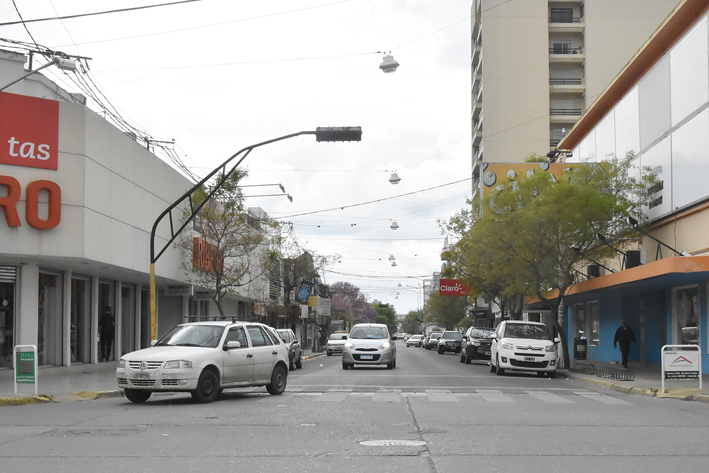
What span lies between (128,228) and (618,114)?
20.9m

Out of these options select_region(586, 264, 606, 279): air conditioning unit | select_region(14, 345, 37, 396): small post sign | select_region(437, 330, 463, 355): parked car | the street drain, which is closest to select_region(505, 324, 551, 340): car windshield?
select_region(586, 264, 606, 279): air conditioning unit

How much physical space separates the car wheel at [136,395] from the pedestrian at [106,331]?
1451 cm

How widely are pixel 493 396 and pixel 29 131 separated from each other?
1413cm

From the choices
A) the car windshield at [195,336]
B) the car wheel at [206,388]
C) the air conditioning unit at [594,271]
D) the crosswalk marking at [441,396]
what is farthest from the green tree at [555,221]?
the car wheel at [206,388]

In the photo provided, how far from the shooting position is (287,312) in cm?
5641

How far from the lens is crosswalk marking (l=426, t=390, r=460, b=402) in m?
15.6

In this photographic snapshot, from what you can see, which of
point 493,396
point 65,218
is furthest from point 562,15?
point 493,396

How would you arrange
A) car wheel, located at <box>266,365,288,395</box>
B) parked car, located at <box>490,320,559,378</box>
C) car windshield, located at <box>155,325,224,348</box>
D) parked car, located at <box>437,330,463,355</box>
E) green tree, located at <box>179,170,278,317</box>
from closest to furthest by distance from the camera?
car windshield, located at <box>155,325,224,348</box> → car wheel, located at <box>266,365,288,395</box> → parked car, located at <box>490,320,559,378</box> → green tree, located at <box>179,170,278,317</box> → parked car, located at <box>437,330,463,355</box>

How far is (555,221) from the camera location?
1094 inches

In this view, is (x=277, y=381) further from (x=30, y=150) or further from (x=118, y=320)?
(x=118, y=320)

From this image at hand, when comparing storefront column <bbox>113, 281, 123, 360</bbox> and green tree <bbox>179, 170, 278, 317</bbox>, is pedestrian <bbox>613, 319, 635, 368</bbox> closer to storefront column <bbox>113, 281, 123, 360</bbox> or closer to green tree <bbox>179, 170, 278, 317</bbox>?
green tree <bbox>179, 170, 278, 317</bbox>

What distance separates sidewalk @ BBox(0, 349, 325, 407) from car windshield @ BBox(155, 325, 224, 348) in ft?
7.22

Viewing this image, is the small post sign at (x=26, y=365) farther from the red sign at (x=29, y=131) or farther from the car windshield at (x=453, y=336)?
the car windshield at (x=453, y=336)

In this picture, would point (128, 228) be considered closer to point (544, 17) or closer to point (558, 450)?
point (558, 450)
